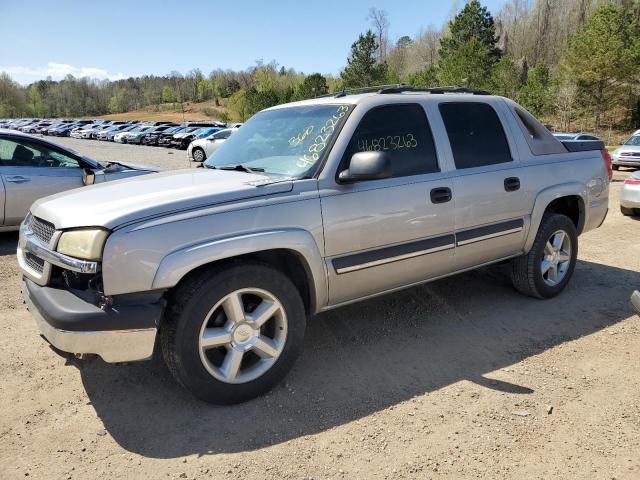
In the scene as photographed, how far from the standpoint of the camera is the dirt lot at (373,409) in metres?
2.59

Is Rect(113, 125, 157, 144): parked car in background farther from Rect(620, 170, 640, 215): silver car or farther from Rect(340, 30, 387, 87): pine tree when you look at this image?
Result: Rect(620, 170, 640, 215): silver car

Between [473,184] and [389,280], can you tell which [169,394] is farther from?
[473,184]

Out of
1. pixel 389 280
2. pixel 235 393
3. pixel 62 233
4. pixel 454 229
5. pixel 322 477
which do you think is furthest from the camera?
pixel 454 229

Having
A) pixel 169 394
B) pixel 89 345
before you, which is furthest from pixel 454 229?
pixel 89 345

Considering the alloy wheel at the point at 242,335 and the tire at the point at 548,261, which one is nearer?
the alloy wheel at the point at 242,335

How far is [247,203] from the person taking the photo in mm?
3012

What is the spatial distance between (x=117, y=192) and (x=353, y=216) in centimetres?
150

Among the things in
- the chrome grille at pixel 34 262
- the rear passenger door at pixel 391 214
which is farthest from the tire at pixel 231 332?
the chrome grille at pixel 34 262

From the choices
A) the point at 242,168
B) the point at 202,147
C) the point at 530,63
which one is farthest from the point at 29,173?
the point at 530,63

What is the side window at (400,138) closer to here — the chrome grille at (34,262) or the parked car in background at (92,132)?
the chrome grille at (34,262)

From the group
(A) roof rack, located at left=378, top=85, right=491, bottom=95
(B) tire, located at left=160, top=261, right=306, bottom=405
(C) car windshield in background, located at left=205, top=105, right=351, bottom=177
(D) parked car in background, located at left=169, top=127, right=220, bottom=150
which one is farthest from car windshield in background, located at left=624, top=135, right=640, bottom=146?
(D) parked car in background, located at left=169, top=127, right=220, bottom=150

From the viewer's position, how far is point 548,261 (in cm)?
481

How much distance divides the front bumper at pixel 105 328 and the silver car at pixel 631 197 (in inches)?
345

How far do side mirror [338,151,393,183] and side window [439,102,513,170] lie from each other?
1.02 meters
